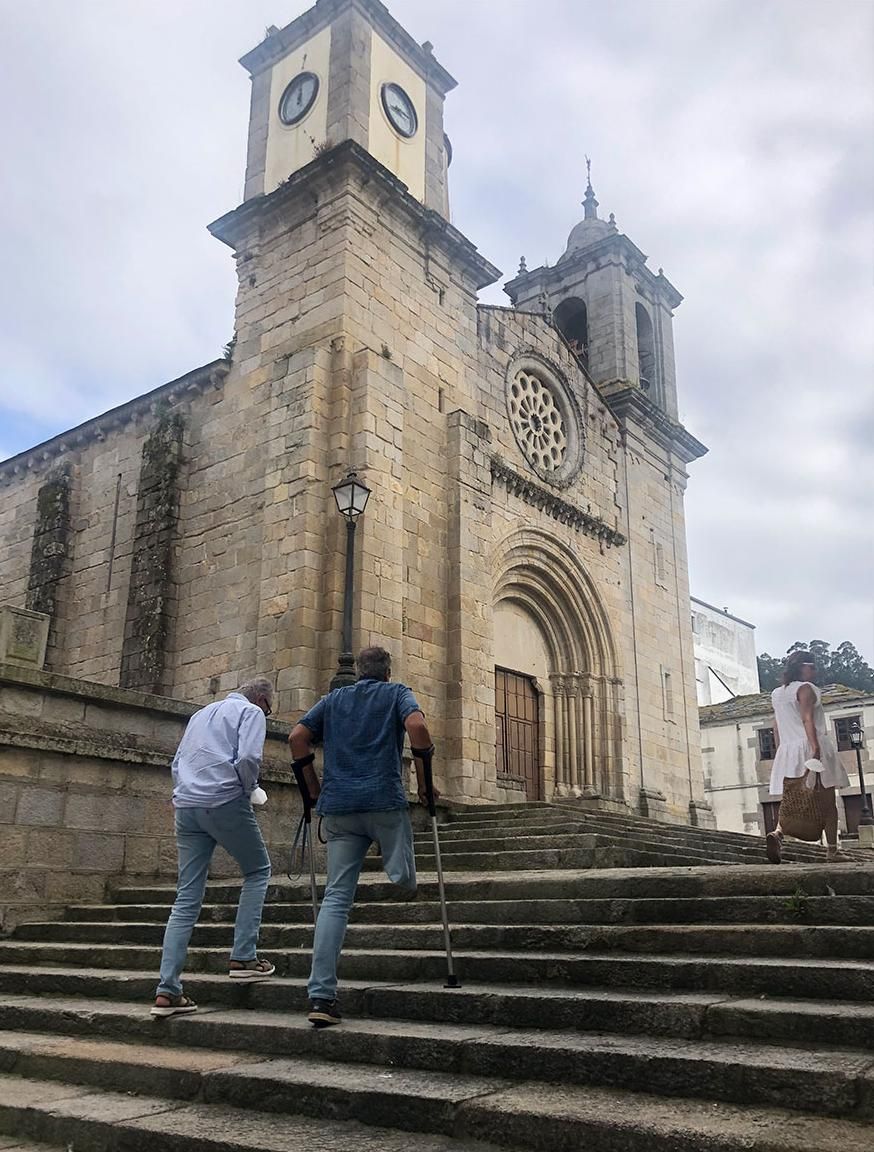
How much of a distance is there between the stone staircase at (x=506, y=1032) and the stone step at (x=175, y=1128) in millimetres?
13

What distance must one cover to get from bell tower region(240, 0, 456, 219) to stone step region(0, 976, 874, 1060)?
13.5 meters

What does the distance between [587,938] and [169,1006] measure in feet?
6.77

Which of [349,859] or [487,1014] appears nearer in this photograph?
[487,1014]

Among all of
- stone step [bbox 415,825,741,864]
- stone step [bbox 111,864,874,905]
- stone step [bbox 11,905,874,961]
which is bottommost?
stone step [bbox 11,905,874,961]

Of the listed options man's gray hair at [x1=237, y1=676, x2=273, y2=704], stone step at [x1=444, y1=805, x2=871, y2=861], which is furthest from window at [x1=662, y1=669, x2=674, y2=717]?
man's gray hair at [x1=237, y1=676, x2=273, y2=704]

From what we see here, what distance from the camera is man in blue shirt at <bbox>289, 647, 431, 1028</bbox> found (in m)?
4.48

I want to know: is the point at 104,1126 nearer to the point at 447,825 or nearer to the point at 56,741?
the point at 56,741

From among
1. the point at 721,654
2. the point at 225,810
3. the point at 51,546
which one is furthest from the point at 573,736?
the point at 721,654

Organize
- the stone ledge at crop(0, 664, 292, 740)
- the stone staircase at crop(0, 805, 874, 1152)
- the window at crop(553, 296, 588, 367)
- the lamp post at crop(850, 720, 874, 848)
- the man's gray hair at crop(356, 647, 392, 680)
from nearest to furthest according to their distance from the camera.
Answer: the stone staircase at crop(0, 805, 874, 1152), the man's gray hair at crop(356, 647, 392, 680), the stone ledge at crop(0, 664, 292, 740), the window at crop(553, 296, 588, 367), the lamp post at crop(850, 720, 874, 848)

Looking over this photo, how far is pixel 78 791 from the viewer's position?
8.21 m

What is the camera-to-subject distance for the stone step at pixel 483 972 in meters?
4.05

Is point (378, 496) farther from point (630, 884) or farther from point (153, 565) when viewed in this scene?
point (630, 884)

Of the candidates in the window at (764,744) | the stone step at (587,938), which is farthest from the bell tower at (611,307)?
the stone step at (587,938)

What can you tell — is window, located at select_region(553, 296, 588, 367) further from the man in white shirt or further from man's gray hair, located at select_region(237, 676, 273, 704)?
the man in white shirt
